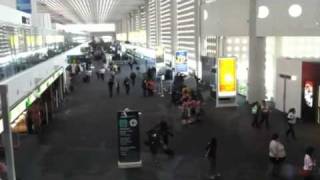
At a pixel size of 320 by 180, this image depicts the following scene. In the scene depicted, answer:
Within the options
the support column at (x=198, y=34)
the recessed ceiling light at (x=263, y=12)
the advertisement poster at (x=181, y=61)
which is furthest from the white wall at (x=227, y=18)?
the support column at (x=198, y=34)

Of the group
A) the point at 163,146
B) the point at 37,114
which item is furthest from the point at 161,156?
the point at 37,114

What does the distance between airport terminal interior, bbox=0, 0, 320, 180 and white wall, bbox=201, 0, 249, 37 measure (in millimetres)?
65

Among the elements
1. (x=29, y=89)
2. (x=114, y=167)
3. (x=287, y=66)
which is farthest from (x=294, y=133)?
(x=29, y=89)

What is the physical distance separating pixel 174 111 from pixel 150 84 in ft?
23.0

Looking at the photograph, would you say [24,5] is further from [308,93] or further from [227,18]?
[308,93]

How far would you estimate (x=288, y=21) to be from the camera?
859 inches

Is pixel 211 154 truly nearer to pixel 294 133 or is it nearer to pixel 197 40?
pixel 294 133

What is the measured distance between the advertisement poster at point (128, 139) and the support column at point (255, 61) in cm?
1226

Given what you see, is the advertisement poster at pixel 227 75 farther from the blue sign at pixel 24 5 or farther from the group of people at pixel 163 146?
the blue sign at pixel 24 5

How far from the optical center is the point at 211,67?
3038cm

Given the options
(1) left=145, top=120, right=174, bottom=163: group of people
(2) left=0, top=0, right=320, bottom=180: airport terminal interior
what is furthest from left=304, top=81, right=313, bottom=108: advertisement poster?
(1) left=145, top=120, right=174, bottom=163: group of people

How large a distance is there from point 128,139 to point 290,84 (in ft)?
33.4

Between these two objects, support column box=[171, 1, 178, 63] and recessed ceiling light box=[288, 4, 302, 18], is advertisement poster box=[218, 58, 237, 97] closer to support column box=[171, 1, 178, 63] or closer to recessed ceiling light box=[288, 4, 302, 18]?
recessed ceiling light box=[288, 4, 302, 18]

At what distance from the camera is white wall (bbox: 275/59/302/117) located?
2095cm
